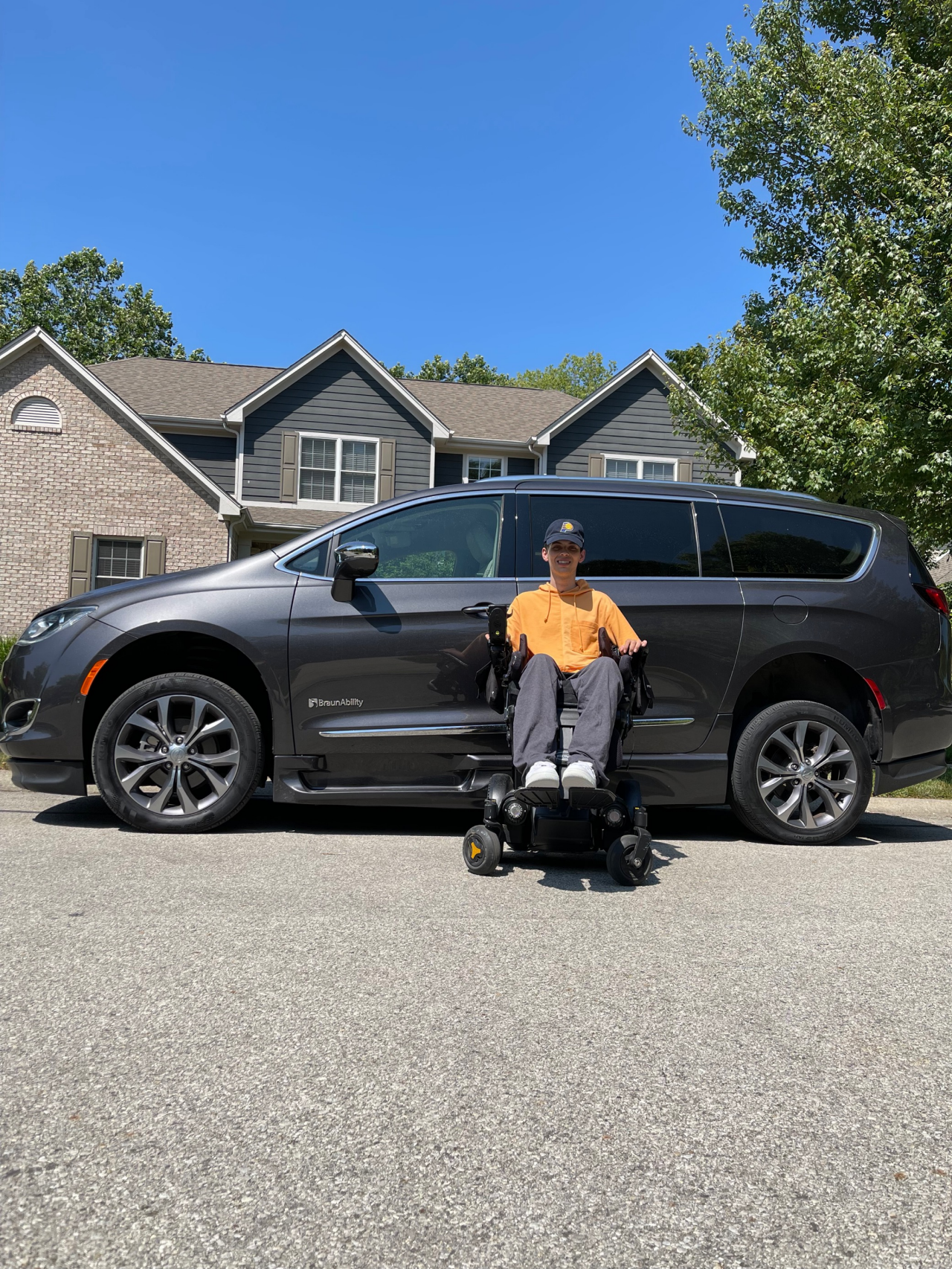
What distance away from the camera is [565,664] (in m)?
4.97

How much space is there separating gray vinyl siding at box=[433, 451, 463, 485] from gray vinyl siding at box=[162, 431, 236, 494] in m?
4.55

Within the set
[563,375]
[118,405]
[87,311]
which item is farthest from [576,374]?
[118,405]

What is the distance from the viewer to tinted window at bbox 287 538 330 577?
559cm

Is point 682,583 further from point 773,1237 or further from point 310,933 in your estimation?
point 773,1237

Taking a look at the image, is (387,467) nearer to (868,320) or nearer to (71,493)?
(71,493)

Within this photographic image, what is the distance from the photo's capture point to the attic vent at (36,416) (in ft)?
63.0

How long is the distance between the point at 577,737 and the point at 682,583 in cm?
159

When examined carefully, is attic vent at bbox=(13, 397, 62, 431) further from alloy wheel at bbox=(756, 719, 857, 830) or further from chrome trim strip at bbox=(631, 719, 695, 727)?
alloy wheel at bbox=(756, 719, 857, 830)

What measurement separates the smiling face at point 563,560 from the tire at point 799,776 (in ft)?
4.68

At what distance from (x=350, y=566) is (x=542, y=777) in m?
1.64

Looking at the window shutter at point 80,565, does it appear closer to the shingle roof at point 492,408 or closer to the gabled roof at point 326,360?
the gabled roof at point 326,360

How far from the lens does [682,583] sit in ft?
18.8

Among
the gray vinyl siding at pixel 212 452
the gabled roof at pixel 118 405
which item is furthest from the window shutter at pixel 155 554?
the gray vinyl siding at pixel 212 452

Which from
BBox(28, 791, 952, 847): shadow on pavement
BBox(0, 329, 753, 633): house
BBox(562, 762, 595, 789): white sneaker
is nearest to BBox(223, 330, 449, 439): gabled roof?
BBox(0, 329, 753, 633): house
